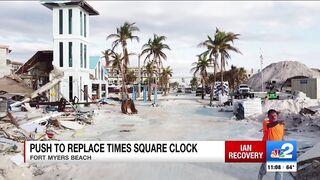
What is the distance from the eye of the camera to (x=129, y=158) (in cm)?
723

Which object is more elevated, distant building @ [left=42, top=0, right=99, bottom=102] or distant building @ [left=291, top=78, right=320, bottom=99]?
distant building @ [left=42, top=0, right=99, bottom=102]

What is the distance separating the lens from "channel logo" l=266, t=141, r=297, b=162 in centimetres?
666

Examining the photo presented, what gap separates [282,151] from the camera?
265 inches

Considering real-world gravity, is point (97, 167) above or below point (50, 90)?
below

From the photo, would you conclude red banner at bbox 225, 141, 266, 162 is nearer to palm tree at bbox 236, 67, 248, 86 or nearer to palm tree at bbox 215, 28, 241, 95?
palm tree at bbox 215, 28, 241, 95

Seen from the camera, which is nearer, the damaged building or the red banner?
the red banner

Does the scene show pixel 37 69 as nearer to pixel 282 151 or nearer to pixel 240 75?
pixel 282 151

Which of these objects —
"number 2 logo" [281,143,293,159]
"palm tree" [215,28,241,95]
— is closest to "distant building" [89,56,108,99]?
"palm tree" [215,28,241,95]

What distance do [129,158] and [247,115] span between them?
17.1 m

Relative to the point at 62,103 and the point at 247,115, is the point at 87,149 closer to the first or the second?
the point at 247,115

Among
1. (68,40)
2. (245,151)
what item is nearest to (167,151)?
(245,151)

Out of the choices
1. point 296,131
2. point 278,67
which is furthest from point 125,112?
point 278,67

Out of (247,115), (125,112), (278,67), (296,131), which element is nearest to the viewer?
(296,131)

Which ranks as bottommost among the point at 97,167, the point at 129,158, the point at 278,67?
the point at 97,167
